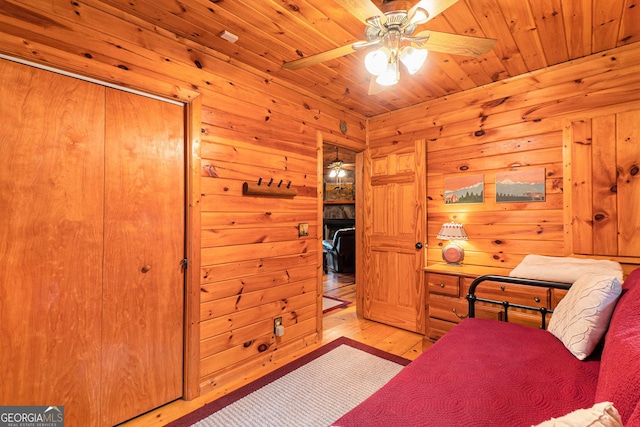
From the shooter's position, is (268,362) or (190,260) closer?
(190,260)

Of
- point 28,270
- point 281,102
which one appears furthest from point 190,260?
point 281,102

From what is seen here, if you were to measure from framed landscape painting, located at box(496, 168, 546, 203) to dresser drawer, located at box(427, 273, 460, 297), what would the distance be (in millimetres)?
873

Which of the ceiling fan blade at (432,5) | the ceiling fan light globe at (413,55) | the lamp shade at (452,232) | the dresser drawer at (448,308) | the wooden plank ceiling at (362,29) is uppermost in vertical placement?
the wooden plank ceiling at (362,29)

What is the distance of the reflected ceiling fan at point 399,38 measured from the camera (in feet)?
4.33

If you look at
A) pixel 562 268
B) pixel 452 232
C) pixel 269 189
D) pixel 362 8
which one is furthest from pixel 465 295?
pixel 362 8

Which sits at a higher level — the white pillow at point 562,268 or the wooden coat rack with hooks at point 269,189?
the wooden coat rack with hooks at point 269,189

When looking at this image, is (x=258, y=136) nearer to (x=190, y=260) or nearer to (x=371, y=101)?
(x=190, y=260)

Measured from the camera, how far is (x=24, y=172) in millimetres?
1524

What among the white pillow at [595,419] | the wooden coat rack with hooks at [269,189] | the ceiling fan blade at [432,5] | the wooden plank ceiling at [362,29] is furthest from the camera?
the wooden coat rack with hooks at [269,189]

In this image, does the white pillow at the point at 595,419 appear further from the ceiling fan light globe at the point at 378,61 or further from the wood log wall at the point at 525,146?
the wood log wall at the point at 525,146

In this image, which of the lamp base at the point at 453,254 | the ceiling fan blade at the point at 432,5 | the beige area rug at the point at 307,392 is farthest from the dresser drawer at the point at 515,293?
the ceiling fan blade at the point at 432,5

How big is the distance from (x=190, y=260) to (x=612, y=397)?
212cm

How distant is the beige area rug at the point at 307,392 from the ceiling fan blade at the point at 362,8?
88.3 inches

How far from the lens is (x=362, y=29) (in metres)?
1.96
